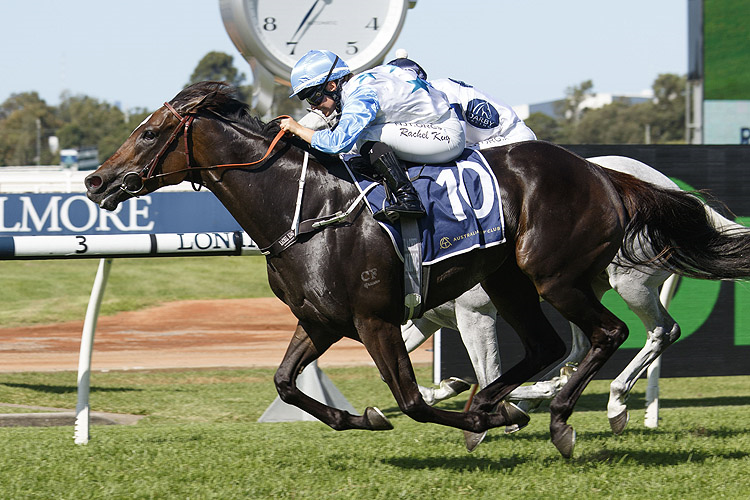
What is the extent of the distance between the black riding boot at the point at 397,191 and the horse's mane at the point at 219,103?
56 cm

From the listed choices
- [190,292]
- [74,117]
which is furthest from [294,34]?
[74,117]

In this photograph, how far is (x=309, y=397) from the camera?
4484 millimetres

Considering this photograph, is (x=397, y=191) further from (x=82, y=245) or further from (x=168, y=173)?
(x=82, y=245)

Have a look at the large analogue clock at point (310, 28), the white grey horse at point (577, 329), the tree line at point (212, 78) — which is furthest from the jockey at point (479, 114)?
the tree line at point (212, 78)

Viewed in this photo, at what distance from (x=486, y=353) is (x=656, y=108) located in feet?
210

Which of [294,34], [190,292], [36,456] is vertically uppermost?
[294,34]

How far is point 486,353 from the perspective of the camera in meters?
5.46

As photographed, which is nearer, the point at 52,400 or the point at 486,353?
the point at 486,353

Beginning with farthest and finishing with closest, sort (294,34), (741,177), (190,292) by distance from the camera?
(190,292)
(294,34)
(741,177)

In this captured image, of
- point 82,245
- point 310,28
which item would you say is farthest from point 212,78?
point 82,245

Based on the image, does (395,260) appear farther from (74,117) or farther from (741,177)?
(74,117)

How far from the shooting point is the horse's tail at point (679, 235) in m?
4.86

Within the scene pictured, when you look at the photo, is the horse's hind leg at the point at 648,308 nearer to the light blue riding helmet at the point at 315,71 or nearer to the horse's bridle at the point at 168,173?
the light blue riding helmet at the point at 315,71

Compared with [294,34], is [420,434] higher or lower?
lower
